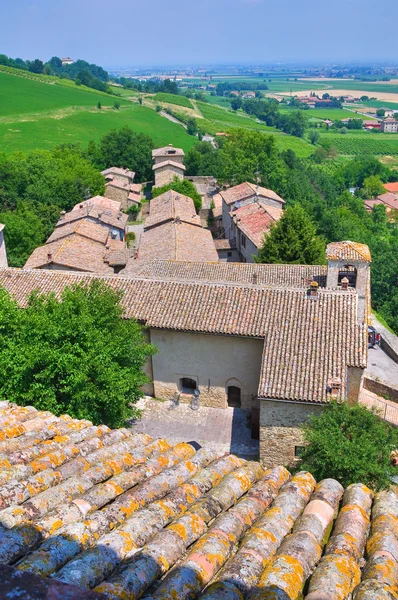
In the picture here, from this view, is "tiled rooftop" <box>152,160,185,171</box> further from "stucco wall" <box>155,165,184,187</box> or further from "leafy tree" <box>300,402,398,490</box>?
"leafy tree" <box>300,402,398,490</box>

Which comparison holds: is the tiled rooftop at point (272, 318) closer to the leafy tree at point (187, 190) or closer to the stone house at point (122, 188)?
the leafy tree at point (187, 190)

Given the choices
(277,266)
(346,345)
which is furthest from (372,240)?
(346,345)

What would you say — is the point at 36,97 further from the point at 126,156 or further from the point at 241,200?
the point at 241,200

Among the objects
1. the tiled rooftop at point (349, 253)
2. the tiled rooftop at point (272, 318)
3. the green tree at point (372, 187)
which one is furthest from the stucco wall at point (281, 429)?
the green tree at point (372, 187)

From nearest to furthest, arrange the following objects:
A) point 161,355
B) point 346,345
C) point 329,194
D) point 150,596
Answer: point 150,596 → point 346,345 → point 161,355 → point 329,194

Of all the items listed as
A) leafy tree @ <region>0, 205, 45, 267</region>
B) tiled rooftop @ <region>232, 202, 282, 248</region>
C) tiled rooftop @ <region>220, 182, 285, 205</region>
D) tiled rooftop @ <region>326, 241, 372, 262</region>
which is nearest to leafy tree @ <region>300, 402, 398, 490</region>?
tiled rooftop @ <region>326, 241, 372, 262</region>

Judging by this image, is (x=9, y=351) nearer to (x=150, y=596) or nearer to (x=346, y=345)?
(x=346, y=345)
